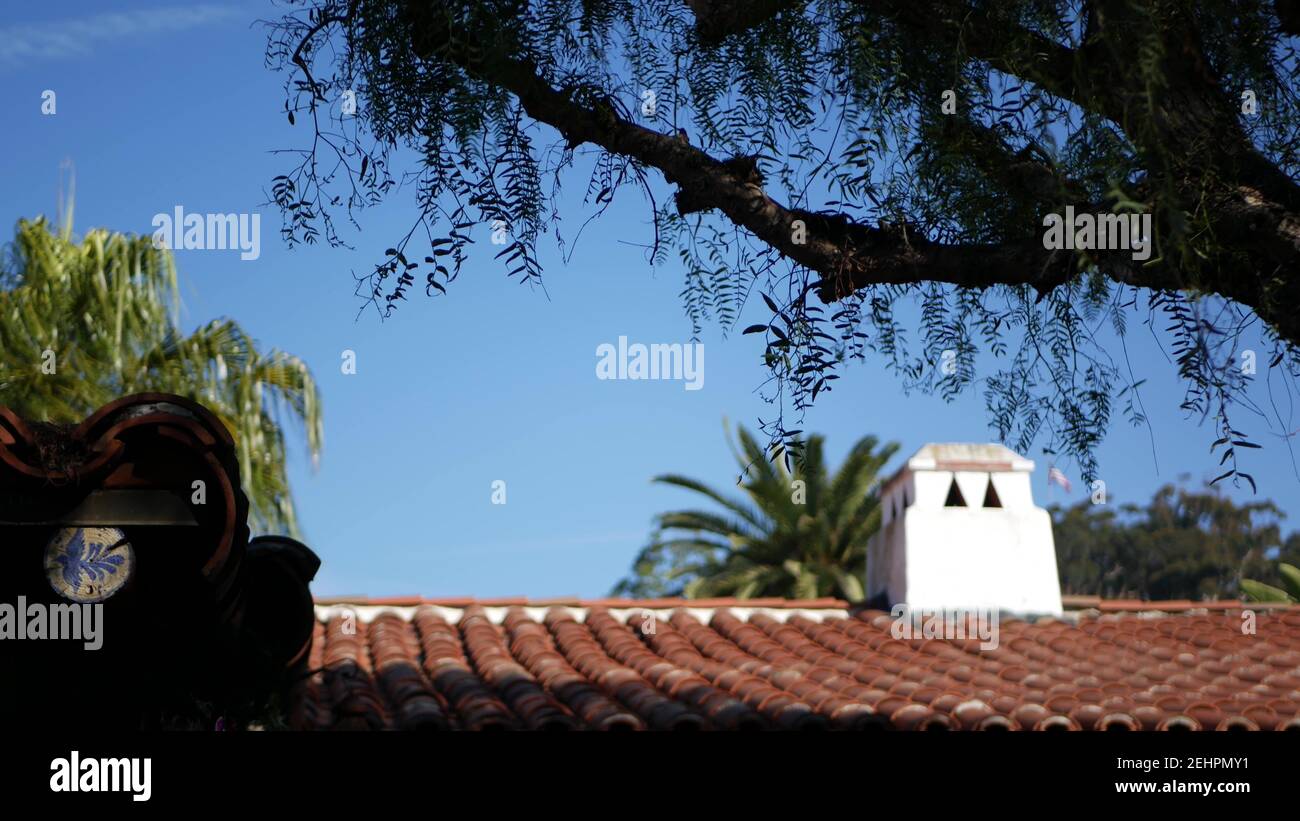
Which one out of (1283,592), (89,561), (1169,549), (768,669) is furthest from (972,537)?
(1169,549)

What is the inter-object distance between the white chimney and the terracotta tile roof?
1.31 feet

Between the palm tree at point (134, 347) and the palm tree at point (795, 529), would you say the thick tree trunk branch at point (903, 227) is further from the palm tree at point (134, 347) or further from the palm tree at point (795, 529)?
the palm tree at point (795, 529)

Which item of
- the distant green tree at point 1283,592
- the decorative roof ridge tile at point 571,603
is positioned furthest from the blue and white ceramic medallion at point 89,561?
the distant green tree at point 1283,592

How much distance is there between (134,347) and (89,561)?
24.3 ft

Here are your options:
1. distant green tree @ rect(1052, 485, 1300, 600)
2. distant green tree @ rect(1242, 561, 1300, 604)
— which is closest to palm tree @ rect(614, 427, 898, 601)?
distant green tree @ rect(1242, 561, 1300, 604)

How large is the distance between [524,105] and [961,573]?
743 cm

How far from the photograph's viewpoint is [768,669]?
912 centimetres

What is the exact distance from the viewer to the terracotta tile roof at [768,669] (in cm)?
789

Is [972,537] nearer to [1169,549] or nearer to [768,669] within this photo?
[768,669]
